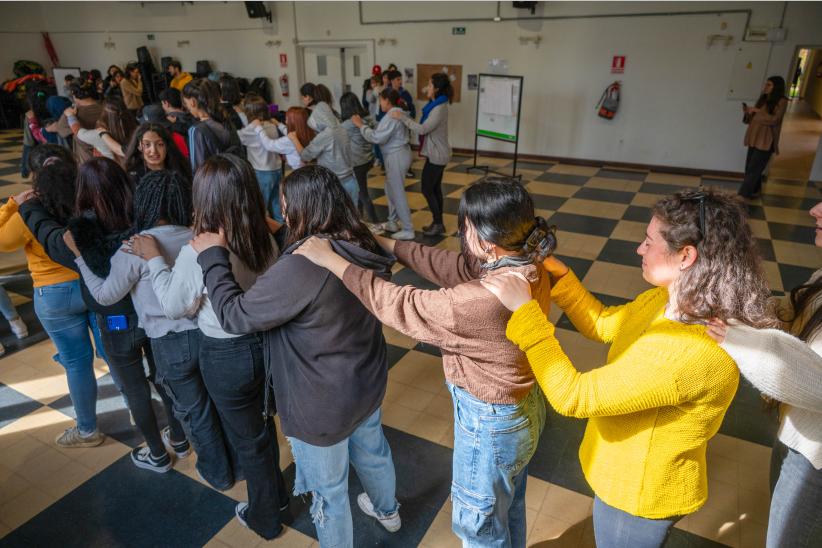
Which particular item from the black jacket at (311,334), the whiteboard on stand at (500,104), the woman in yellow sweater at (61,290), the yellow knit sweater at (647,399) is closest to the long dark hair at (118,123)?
the woman in yellow sweater at (61,290)

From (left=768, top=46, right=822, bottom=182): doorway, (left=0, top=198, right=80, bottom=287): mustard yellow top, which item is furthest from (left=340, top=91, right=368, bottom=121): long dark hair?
(left=768, top=46, right=822, bottom=182): doorway

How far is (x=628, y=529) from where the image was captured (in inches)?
50.2

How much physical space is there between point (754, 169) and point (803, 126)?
9300 millimetres

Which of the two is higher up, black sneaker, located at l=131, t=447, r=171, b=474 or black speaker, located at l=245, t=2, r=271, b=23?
black speaker, located at l=245, t=2, r=271, b=23

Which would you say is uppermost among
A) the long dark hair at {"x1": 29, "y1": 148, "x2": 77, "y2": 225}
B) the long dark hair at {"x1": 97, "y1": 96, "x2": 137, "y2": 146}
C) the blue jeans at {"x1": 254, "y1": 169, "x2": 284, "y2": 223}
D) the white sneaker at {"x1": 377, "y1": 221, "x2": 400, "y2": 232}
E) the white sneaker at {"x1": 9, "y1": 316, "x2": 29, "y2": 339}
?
the long dark hair at {"x1": 97, "y1": 96, "x2": 137, "y2": 146}

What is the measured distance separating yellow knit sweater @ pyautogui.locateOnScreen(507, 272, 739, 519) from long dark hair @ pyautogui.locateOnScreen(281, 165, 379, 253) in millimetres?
576

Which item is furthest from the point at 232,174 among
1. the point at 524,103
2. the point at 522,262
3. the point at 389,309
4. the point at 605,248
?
the point at 524,103

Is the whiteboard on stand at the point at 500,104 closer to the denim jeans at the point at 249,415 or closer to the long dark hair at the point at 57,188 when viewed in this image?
the long dark hair at the point at 57,188

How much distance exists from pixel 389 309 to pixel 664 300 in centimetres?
70

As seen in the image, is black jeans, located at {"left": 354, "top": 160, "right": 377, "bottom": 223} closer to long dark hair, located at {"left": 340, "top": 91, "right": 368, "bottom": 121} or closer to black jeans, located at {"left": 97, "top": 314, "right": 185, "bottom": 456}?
long dark hair, located at {"left": 340, "top": 91, "right": 368, "bottom": 121}

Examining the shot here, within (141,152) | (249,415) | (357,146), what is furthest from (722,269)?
(357,146)

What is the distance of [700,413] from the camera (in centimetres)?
111

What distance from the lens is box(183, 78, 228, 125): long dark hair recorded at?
387 centimetres

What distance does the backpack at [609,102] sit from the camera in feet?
26.1
